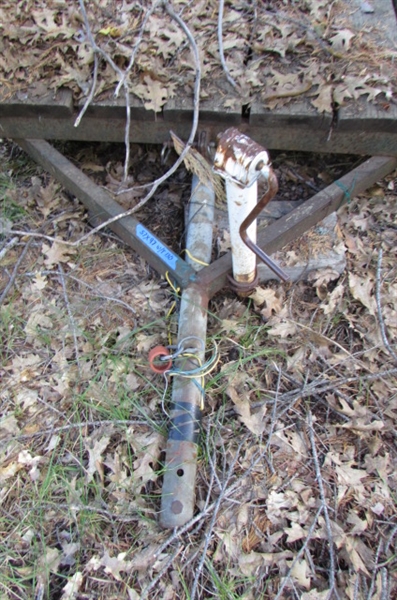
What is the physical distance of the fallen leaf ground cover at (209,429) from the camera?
71.7 inches

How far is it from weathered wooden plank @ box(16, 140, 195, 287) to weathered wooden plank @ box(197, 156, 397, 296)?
5.9 inches

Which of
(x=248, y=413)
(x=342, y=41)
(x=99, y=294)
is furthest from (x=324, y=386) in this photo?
(x=342, y=41)

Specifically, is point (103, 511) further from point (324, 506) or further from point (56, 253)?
point (56, 253)

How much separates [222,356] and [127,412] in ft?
1.93

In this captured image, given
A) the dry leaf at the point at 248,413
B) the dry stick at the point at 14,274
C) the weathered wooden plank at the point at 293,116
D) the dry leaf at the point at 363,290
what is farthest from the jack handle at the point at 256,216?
the dry stick at the point at 14,274

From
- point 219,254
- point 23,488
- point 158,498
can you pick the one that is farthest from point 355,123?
point 23,488

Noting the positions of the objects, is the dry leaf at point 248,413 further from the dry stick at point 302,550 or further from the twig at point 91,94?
the twig at point 91,94

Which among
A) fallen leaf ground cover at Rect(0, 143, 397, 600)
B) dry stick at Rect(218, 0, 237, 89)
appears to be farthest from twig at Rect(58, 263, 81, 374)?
dry stick at Rect(218, 0, 237, 89)

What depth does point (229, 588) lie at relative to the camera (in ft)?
5.74

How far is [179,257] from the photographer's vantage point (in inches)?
94.9

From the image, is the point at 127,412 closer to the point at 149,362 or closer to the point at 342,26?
the point at 149,362

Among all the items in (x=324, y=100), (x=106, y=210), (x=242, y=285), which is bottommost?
(x=242, y=285)

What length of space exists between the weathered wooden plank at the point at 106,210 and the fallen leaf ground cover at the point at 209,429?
0.19 m

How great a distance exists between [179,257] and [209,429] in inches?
37.3
